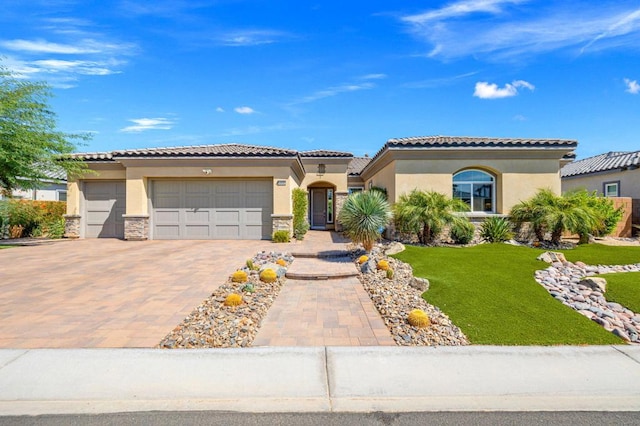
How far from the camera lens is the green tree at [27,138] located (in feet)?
41.9

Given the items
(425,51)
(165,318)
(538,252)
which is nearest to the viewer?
(165,318)

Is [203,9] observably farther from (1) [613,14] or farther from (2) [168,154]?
(1) [613,14]

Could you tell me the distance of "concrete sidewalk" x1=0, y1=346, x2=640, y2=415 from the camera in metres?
3.14

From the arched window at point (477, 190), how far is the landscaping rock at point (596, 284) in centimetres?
732

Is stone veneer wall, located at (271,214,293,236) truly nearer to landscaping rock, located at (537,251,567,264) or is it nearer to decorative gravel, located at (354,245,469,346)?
decorative gravel, located at (354,245,469,346)

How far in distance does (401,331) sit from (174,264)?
7170 mm

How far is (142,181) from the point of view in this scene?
14789mm

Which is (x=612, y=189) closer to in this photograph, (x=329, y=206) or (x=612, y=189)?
(x=612, y=189)

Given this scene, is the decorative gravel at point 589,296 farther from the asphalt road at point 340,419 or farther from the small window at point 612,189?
the small window at point 612,189

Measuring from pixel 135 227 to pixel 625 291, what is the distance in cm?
1703

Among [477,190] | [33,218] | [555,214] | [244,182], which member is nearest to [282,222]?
[244,182]

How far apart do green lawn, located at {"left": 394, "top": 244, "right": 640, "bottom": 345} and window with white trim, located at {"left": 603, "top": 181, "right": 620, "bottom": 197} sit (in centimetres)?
1115

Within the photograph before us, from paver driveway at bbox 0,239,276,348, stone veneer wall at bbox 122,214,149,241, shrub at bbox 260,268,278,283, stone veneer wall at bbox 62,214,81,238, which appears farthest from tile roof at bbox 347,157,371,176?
stone veneer wall at bbox 62,214,81,238

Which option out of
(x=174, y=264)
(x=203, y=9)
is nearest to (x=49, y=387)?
(x=174, y=264)
